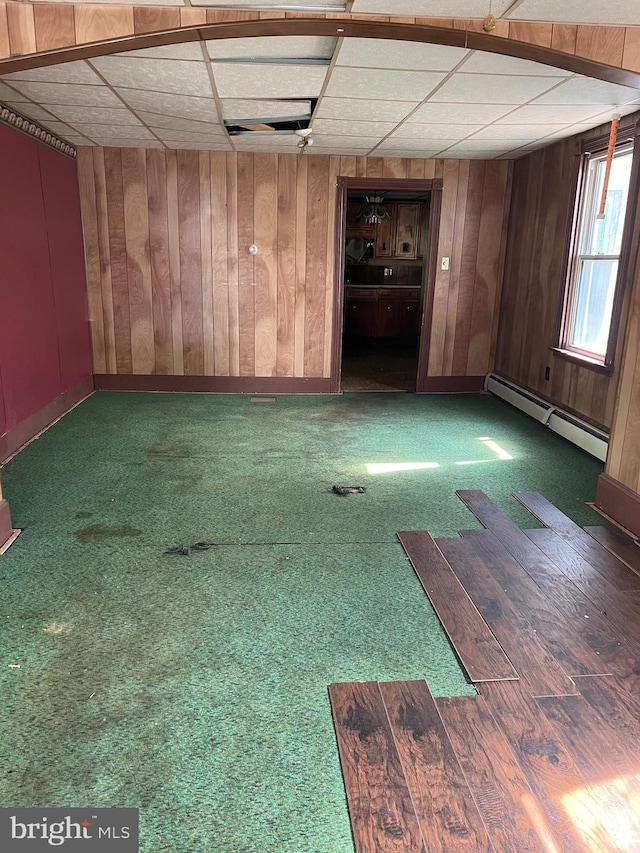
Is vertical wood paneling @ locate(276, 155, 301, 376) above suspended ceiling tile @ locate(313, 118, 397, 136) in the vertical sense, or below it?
below

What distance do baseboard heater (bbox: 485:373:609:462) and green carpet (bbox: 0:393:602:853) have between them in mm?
134

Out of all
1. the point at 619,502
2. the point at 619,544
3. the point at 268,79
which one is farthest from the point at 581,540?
the point at 268,79

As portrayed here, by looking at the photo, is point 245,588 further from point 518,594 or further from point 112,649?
point 518,594

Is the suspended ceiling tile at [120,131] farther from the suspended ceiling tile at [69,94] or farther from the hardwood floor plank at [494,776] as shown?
the hardwood floor plank at [494,776]

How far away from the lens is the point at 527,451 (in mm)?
4699

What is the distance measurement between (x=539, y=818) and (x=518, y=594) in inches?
46.2

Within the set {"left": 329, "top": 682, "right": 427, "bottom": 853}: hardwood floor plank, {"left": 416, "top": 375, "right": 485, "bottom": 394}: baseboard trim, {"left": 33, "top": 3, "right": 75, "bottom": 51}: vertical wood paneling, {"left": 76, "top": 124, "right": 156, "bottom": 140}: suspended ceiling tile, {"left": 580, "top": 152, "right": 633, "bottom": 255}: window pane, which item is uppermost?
{"left": 76, "top": 124, "right": 156, "bottom": 140}: suspended ceiling tile

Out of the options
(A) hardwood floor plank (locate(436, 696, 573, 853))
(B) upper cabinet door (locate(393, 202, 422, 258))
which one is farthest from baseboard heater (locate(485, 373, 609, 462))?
(B) upper cabinet door (locate(393, 202, 422, 258))

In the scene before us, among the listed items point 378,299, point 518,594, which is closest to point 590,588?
point 518,594

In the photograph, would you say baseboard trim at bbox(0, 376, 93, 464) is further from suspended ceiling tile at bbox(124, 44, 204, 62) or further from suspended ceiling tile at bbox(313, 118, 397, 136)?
suspended ceiling tile at bbox(313, 118, 397, 136)

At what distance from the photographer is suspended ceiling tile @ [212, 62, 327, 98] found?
136 inches

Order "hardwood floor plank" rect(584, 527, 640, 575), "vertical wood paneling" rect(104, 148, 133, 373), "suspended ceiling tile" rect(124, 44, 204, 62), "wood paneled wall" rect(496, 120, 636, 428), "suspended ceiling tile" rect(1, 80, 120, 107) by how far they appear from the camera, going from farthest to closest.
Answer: "vertical wood paneling" rect(104, 148, 133, 373)
"wood paneled wall" rect(496, 120, 636, 428)
"suspended ceiling tile" rect(1, 80, 120, 107)
"suspended ceiling tile" rect(124, 44, 204, 62)
"hardwood floor plank" rect(584, 527, 640, 575)

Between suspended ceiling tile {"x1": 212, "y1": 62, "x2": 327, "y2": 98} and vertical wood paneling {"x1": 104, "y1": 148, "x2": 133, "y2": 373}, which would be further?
vertical wood paneling {"x1": 104, "y1": 148, "x2": 133, "y2": 373}

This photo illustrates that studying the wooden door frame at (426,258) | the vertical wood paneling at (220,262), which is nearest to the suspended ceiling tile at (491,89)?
the wooden door frame at (426,258)
